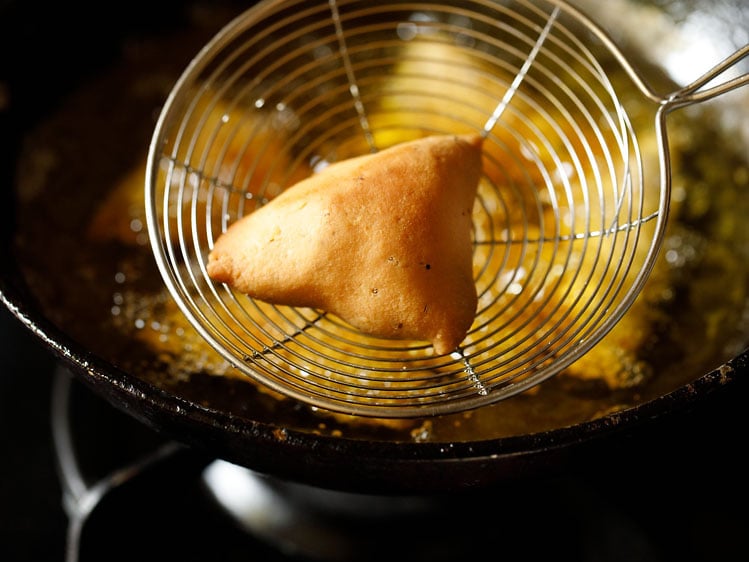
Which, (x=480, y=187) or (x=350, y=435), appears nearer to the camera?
(x=350, y=435)

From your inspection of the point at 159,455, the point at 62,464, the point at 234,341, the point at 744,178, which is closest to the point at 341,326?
the point at 234,341

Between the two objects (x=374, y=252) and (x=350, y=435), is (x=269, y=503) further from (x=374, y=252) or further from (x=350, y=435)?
(x=374, y=252)

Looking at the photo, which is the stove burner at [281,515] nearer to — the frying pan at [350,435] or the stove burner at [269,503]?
the stove burner at [269,503]

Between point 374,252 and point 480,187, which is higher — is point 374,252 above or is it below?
below

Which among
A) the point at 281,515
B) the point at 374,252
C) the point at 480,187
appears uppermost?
the point at 480,187

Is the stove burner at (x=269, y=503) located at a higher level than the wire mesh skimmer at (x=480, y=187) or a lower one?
lower

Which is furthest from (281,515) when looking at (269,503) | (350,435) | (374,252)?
(374,252)

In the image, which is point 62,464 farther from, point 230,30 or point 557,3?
point 557,3

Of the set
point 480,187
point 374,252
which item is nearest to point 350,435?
point 374,252

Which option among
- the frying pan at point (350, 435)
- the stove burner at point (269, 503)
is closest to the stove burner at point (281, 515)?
the stove burner at point (269, 503)
